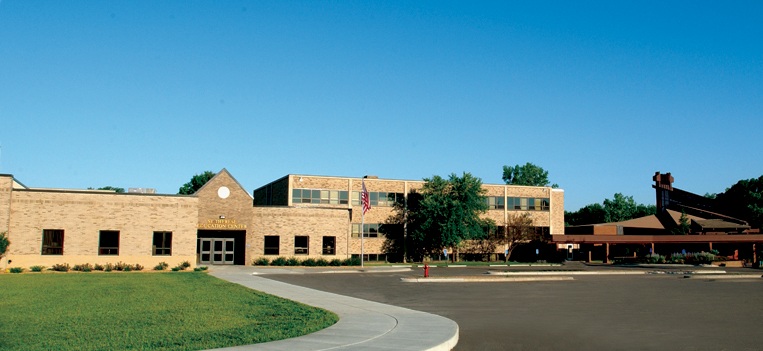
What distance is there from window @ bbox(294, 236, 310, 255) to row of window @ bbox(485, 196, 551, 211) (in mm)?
23594

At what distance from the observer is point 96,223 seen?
4159cm

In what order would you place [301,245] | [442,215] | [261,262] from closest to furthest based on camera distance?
[261,262] → [301,245] → [442,215]

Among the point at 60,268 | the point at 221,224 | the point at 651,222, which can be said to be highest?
the point at 651,222

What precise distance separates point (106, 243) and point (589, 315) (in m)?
33.9

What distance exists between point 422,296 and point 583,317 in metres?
7.34

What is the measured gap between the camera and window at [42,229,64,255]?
131 ft

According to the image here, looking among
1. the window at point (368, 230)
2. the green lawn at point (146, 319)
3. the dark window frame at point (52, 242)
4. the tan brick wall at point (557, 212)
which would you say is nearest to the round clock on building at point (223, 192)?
the dark window frame at point (52, 242)

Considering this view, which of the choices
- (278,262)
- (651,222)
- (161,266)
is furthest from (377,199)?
(651,222)

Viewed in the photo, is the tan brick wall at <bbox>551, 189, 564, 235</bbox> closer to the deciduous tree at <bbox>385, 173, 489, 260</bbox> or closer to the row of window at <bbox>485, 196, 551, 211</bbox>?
the row of window at <bbox>485, 196, 551, 211</bbox>

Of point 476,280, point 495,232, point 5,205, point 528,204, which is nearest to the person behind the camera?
point 476,280

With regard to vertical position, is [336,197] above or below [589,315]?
above

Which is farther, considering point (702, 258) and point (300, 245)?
point (702, 258)

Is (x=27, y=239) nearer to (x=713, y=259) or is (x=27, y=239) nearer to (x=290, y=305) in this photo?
(x=290, y=305)

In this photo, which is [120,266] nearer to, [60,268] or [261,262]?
[60,268]
